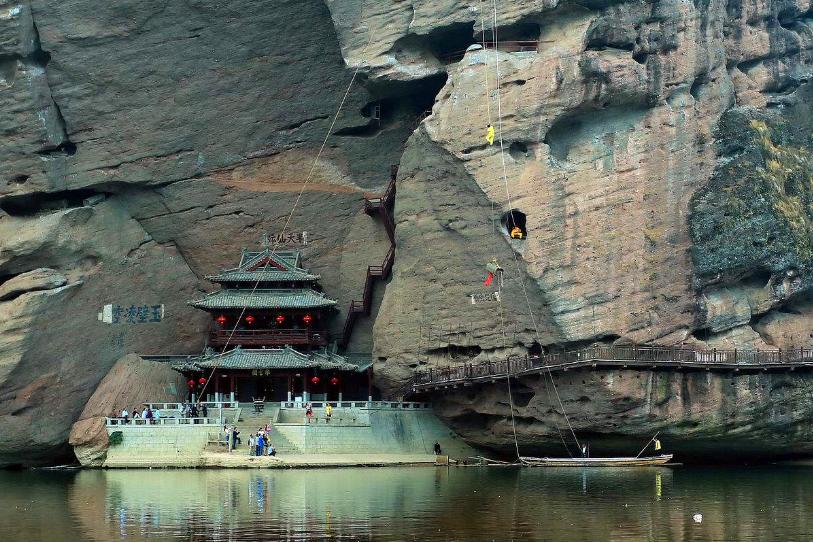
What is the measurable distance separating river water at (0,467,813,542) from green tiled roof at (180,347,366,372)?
6.73 m

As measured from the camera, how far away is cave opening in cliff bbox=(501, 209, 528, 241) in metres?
49.6

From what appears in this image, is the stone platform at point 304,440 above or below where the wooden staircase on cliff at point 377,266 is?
below

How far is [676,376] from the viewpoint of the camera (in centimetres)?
4759

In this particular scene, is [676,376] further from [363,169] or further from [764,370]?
[363,169]

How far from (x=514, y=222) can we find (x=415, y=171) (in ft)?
13.9

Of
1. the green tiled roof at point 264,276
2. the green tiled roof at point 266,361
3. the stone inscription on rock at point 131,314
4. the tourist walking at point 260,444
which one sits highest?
the green tiled roof at point 264,276

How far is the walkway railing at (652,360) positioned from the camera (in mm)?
47000

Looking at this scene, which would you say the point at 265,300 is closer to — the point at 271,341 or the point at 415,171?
the point at 271,341

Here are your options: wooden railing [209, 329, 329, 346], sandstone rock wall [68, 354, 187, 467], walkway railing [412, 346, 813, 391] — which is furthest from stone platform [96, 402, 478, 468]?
wooden railing [209, 329, 329, 346]

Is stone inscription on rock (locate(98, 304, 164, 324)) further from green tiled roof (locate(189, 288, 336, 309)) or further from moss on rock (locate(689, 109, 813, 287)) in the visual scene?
moss on rock (locate(689, 109, 813, 287))

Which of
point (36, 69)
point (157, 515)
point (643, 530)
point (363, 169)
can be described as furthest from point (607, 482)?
point (36, 69)

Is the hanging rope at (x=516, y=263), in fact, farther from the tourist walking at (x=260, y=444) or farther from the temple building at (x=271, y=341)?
the tourist walking at (x=260, y=444)

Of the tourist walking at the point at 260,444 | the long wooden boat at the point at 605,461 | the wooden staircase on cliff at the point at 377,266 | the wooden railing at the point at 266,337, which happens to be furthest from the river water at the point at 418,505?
the wooden staircase on cliff at the point at 377,266

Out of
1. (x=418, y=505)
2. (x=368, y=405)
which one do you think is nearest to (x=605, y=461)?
(x=368, y=405)
